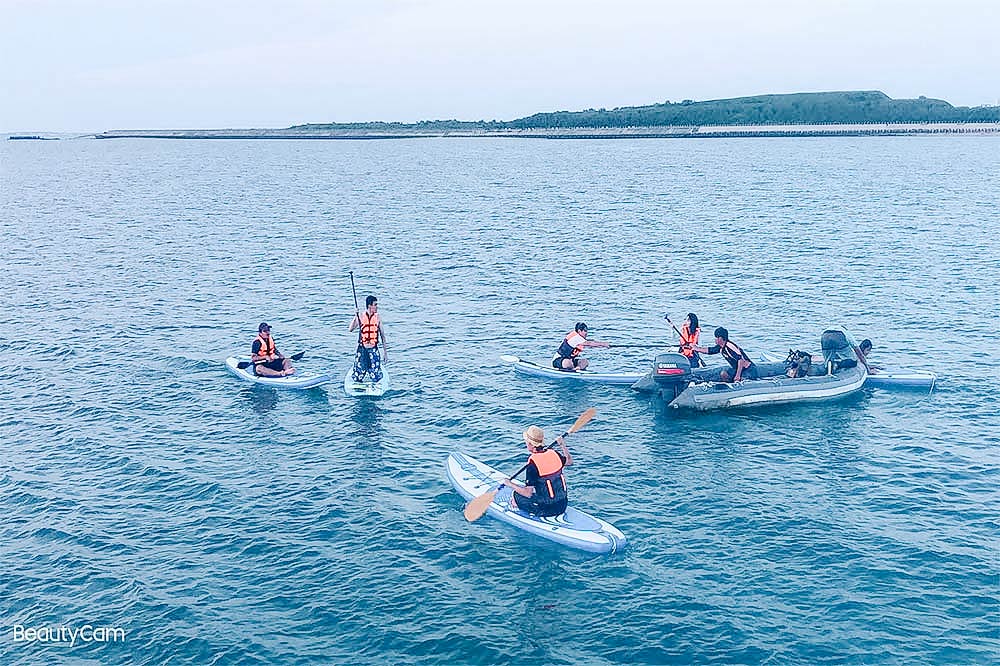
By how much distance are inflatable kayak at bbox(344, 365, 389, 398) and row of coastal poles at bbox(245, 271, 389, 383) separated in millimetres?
145

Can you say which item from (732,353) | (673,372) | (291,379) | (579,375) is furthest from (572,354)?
(291,379)

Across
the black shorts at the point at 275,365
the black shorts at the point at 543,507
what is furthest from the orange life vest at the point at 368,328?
the black shorts at the point at 543,507

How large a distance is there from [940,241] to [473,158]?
142701mm

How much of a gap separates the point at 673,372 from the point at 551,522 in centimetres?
1053

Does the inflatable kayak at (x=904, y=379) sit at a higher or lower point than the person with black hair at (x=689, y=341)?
lower

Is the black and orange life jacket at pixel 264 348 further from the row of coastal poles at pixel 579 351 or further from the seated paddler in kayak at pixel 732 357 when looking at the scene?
the seated paddler in kayak at pixel 732 357

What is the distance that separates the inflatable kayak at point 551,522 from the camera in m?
19.2

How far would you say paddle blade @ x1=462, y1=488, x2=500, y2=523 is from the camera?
65.2ft

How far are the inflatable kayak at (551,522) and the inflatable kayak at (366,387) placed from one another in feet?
25.7

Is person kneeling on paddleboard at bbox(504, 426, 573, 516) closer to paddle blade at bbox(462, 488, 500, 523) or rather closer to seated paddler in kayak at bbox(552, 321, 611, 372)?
paddle blade at bbox(462, 488, 500, 523)

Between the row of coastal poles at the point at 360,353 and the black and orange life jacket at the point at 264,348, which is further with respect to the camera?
the black and orange life jacket at the point at 264,348

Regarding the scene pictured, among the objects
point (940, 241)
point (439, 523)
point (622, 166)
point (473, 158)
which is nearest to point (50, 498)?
point (439, 523)

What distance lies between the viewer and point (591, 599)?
17.6m

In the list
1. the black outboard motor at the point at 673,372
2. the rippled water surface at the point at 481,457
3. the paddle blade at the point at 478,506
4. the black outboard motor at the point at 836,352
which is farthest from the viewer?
the black outboard motor at the point at 836,352
